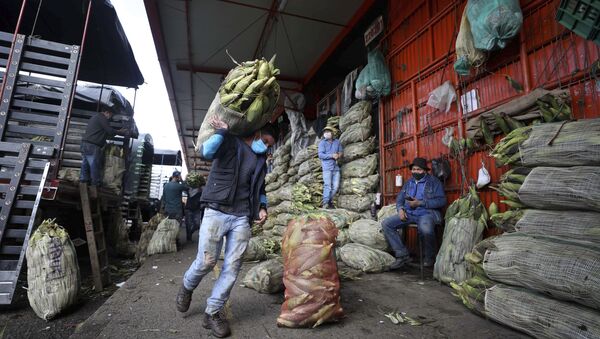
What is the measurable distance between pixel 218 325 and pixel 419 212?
3041 mm

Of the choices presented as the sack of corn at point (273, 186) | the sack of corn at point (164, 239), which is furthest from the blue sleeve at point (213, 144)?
the sack of corn at point (273, 186)

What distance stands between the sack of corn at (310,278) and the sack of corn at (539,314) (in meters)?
1.22

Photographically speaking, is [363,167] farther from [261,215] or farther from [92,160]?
[92,160]

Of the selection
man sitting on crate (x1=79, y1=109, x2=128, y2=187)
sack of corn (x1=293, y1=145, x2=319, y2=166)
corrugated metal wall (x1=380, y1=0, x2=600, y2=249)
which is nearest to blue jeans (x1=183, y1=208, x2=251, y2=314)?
corrugated metal wall (x1=380, y1=0, x2=600, y2=249)

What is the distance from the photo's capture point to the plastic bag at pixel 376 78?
19.0 ft

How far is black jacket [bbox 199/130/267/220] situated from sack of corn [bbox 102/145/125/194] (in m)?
5.14

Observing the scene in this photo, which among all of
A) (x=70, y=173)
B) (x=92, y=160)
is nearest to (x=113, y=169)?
(x=70, y=173)

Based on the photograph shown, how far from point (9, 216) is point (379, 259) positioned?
4.42m

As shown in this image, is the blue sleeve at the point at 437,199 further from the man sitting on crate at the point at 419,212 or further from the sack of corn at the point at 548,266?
the sack of corn at the point at 548,266

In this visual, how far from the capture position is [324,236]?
2477mm

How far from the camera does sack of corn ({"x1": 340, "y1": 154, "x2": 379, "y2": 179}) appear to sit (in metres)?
5.85

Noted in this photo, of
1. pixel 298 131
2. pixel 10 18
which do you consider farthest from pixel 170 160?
pixel 10 18

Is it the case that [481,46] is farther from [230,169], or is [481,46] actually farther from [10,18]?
[10,18]

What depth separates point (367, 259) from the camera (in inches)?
163
